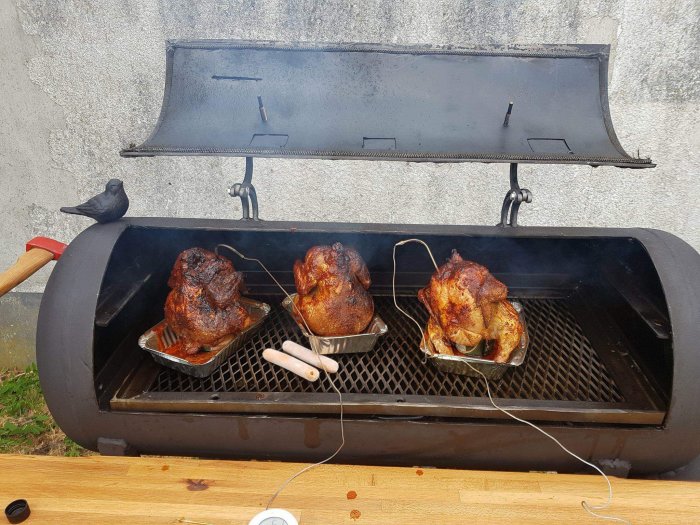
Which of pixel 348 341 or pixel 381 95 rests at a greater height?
pixel 381 95

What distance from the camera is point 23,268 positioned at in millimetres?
2221

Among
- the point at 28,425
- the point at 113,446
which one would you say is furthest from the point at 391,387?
the point at 28,425

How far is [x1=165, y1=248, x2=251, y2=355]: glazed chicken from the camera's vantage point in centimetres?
226

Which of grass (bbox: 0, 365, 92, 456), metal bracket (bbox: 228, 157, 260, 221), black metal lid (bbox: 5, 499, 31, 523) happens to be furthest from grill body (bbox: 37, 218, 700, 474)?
grass (bbox: 0, 365, 92, 456)

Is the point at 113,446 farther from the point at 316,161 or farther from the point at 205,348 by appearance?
the point at 316,161

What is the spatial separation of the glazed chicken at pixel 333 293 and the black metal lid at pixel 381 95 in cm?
59

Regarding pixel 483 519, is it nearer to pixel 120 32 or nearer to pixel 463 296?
pixel 463 296

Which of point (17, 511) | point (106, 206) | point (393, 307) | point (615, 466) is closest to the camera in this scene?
point (17, 511)

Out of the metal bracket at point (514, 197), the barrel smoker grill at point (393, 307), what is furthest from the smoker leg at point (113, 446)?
the metal bracket at point (514, 197)

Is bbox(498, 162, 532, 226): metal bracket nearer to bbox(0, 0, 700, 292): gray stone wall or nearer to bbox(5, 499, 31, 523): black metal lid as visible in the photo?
bbox(0, 0, 700, 292): gray stone wall

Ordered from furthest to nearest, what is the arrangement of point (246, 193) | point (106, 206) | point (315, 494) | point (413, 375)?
point (246, 193), point (413, 375), point (106, 206), point (315, 494)

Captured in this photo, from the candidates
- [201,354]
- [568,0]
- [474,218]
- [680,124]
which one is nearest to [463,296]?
[201,354]

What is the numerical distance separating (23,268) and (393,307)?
6.46ft

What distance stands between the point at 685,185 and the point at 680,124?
515 mm
